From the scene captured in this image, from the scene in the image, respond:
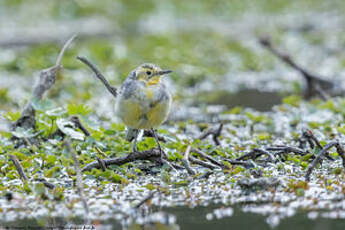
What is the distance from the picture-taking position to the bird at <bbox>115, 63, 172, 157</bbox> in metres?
5.39

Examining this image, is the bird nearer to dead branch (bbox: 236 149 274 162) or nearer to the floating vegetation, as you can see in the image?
the floating vegetation

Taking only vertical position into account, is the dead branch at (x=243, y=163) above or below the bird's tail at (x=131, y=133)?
below

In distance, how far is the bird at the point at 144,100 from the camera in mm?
5391

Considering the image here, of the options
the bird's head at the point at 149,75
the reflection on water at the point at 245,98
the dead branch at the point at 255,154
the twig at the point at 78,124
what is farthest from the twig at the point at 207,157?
the reflection on water at the point at 245,98

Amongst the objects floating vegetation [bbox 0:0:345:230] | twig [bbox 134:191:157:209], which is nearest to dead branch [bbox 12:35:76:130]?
floating vegetation [bbox 0:0:345:230]

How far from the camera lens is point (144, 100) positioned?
539 centimetres

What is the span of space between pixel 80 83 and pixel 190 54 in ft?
10.2

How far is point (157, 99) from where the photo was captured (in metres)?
5.39

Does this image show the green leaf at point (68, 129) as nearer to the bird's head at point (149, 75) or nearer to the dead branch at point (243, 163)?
the bird's head at point (149, 75)

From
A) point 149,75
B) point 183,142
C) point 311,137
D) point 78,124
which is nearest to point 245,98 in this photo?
point 183,142

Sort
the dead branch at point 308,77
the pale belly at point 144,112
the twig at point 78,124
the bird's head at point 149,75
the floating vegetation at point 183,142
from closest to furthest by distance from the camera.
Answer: the floating vegetation at point 183,142 < the pale belly at point 144,112 < the bird's head at point 149,75 < the twig at point 78,124 < the dead branch at point 308,77

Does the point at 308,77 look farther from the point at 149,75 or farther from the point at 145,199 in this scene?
the point at 145,199

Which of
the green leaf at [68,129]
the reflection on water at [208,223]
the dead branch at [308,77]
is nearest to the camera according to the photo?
the reflection on water at [208,223]

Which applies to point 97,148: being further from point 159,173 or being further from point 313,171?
point 313,171
